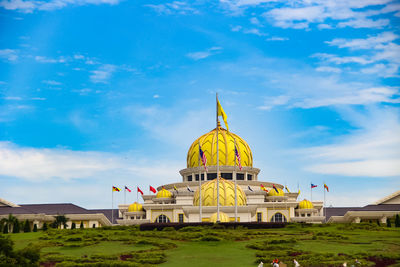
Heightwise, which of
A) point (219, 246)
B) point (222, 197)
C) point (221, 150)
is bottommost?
point (219, 246)

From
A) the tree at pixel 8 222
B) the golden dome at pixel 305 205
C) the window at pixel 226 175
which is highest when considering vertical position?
the window at pixel 226 175

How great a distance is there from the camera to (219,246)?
3678 cm

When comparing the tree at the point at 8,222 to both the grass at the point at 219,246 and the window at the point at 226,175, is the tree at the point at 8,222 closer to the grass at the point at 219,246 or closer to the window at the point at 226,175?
the grass at the point at 219,246

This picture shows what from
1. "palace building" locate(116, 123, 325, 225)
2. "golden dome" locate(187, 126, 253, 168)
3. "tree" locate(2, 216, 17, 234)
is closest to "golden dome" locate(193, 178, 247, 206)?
"palace building" locate(116, 123, 325, 225)

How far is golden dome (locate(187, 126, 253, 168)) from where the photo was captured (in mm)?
68312

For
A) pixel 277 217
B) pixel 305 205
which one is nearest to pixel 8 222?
pixel 277 217

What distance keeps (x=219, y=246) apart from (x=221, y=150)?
32427mm

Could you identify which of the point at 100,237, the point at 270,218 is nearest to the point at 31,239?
the point at 100,237

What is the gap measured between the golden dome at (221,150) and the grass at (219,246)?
21861mm

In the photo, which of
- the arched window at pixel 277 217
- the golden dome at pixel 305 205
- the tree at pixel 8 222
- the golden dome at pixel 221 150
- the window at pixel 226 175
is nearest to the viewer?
the tree at pixel 8 222

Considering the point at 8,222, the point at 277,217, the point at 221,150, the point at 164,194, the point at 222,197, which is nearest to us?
the point at 8,222

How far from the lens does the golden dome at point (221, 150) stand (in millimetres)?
68312

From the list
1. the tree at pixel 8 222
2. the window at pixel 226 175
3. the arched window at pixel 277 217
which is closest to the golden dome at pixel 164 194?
the window at pixel 226 175

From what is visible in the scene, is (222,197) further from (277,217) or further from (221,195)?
(277,217)
